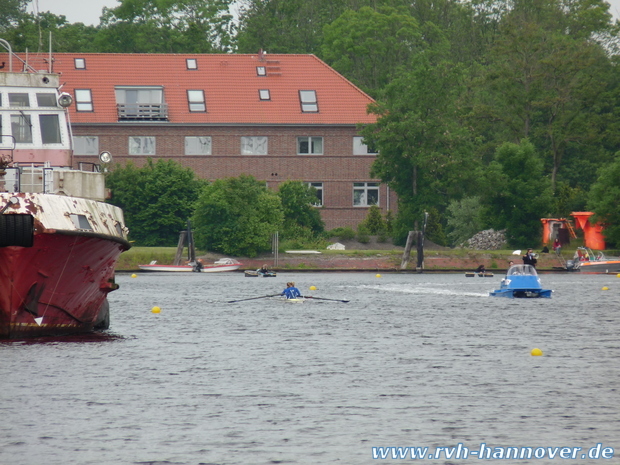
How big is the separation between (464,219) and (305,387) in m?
60.6

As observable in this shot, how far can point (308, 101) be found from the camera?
84.6 metres

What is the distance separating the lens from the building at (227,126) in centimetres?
8175

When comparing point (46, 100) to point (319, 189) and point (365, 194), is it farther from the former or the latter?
point (365, 194)

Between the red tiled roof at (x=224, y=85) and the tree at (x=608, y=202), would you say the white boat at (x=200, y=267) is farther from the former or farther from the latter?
the tree at (x=608, y=202)

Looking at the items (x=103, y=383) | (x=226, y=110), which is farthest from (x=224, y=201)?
(x=103, y=383)

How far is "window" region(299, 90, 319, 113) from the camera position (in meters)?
84.2

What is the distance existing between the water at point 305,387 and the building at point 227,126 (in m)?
41.8

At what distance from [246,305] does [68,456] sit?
2926 cm

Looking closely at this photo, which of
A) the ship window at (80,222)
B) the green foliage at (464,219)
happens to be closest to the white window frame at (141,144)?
the green foliage at (464,219)

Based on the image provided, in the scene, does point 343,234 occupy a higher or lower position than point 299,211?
lower

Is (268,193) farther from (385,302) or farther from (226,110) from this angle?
(385,302)

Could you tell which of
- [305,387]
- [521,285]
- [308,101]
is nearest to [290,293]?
[521,285]

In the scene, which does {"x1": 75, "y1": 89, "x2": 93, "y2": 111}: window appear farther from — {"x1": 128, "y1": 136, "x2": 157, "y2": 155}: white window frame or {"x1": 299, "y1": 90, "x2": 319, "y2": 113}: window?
{"x1": 299, "y1": 90, "x2": 319, "y2": 113}: window

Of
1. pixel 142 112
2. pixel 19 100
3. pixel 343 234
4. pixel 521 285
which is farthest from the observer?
pixel 142 112
